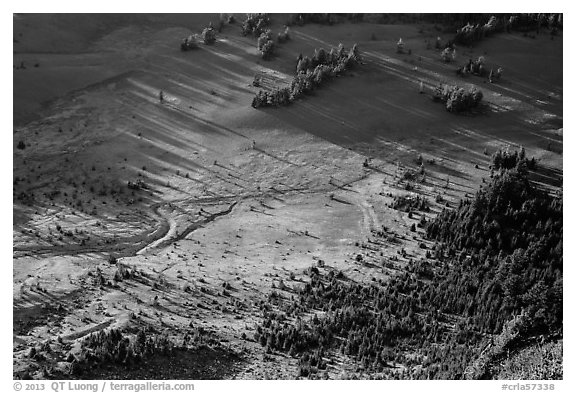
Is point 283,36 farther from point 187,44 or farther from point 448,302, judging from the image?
point 448,302

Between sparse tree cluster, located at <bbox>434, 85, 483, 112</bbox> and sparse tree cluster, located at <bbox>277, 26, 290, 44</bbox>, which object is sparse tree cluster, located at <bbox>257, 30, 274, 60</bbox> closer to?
sparse tree cluster, located at <bbox>277, 26, 290, 44</bbox>

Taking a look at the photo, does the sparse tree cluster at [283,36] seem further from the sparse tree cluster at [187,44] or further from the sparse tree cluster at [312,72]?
the sparse tree cluster at [187,44]

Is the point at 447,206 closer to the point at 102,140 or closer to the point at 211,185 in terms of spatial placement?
the point at 211,185

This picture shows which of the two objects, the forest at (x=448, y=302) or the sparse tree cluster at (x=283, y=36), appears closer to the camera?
the forest at (x=448, y=302)

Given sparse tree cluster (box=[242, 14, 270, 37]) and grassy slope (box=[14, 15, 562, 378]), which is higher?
sparse tree cluster (box=[242, 14, 270, 37])

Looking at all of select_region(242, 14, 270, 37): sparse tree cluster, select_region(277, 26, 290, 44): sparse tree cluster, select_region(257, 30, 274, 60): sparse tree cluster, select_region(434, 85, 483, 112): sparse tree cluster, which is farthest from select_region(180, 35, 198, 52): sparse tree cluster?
select_region(434, 85, 483, 112): sparse tree cluster

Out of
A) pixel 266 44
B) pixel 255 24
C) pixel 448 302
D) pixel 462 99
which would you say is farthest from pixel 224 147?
pixel 448 302

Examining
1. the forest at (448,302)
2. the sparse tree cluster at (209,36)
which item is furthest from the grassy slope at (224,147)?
the forest at (448,302)
